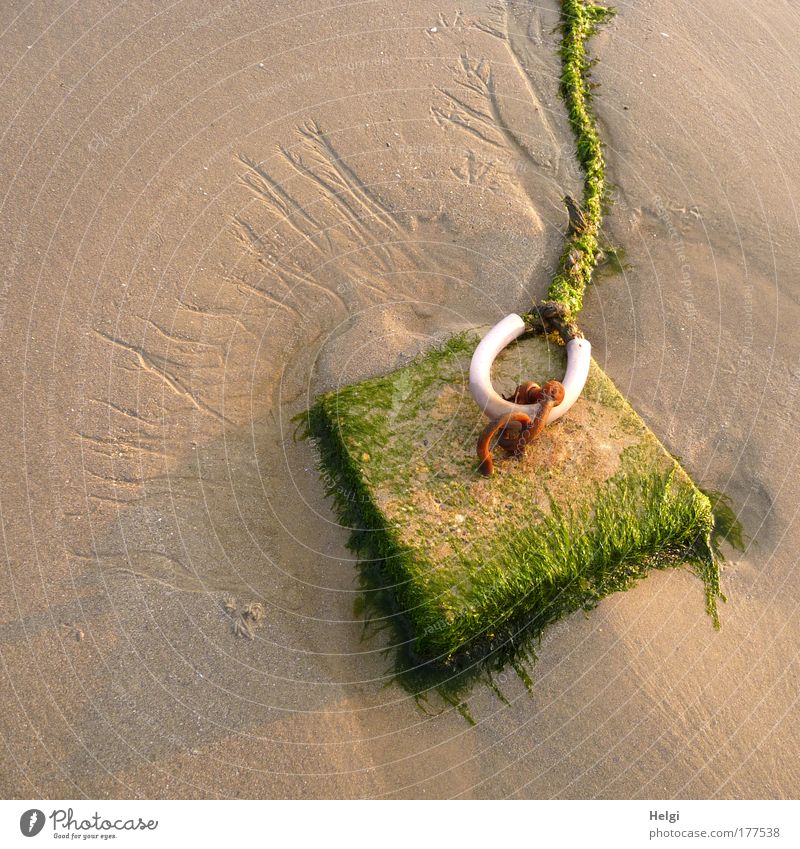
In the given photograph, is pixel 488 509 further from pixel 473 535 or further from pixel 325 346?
pixel 325 346

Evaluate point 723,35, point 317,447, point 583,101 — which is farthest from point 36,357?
point 723,35

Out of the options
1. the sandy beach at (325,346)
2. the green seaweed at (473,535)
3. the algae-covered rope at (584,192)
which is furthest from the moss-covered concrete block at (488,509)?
the algae-covered rope at (584,192)

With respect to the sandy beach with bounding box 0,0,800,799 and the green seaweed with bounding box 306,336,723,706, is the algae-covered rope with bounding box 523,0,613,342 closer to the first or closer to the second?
the sandy beach with bounding box 0,0,800,799

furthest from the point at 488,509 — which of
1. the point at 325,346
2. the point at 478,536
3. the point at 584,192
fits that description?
the point at 584,192

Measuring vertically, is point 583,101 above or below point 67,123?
below

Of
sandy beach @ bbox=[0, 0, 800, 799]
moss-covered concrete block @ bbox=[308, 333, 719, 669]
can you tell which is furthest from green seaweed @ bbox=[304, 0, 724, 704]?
sandy beach @ bbox=[0, 0, 800, 799]

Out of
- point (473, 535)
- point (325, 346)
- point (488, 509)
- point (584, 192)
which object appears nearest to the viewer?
point (473, 535)

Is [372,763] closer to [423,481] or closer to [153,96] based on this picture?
[423,481]
